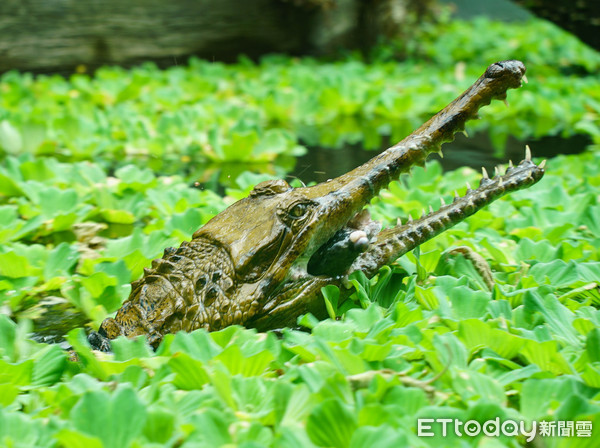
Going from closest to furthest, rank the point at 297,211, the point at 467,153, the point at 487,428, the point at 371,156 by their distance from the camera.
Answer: the point at 487,428 → the point at 297,211 → the point at 371,156 → the point at 467,153

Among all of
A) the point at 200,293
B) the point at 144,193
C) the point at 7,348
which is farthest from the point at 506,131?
the point at 7,348

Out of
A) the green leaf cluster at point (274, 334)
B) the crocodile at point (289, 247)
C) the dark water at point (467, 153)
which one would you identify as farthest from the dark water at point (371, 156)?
the crocodile at point (289, 247)

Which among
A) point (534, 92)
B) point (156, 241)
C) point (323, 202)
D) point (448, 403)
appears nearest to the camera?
point (448, 403)

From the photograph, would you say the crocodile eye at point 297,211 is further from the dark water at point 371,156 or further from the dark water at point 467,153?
the dark water at point 467,153

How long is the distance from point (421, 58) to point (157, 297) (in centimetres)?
776

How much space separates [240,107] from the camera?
592cm

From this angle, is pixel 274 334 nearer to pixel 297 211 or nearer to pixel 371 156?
pixel 297 211

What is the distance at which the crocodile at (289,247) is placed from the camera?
6.31ft

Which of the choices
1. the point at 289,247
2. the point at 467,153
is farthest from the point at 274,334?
the point at 467,153

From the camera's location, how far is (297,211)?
6.68ft

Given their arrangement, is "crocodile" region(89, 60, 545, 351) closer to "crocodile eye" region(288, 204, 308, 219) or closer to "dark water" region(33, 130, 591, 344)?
"crocodile eye" region(288, 204, 308, 219)

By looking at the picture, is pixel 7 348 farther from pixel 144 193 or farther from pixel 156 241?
pixel 144 193

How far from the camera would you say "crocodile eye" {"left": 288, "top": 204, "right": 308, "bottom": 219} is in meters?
2.03

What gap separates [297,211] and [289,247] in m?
0.11
